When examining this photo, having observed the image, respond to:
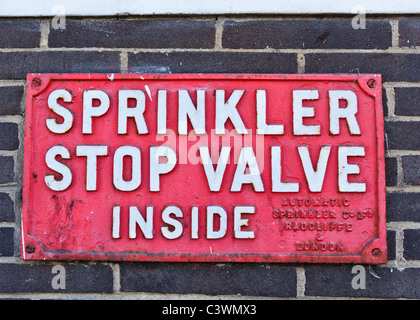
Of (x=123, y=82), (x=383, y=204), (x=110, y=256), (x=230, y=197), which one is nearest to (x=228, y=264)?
(x=230, y=197)

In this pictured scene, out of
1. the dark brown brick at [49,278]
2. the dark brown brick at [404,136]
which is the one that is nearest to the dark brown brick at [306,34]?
the dark brown brick at [404,136]

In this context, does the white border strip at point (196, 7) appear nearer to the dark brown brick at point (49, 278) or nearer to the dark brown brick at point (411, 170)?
the dark brown brick at point (411, 170)

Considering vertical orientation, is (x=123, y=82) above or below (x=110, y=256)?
above

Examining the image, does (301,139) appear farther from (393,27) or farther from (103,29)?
(103,29)

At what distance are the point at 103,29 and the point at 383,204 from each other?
37.7 inches

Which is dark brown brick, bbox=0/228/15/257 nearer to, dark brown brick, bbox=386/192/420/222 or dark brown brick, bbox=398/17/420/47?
dark brown brick, bbox=386/192/420/222

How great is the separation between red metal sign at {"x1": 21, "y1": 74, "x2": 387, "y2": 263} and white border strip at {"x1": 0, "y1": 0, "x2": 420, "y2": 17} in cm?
20

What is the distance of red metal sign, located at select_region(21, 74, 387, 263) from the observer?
1330mm

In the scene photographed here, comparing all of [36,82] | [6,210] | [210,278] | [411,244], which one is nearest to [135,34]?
[36,82]

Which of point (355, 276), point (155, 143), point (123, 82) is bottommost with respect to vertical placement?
point (355, 276)

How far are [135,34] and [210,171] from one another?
47cm

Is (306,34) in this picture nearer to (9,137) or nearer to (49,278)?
(9,137)

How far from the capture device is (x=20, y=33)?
143 centimetres

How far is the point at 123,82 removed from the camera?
1.38 m
